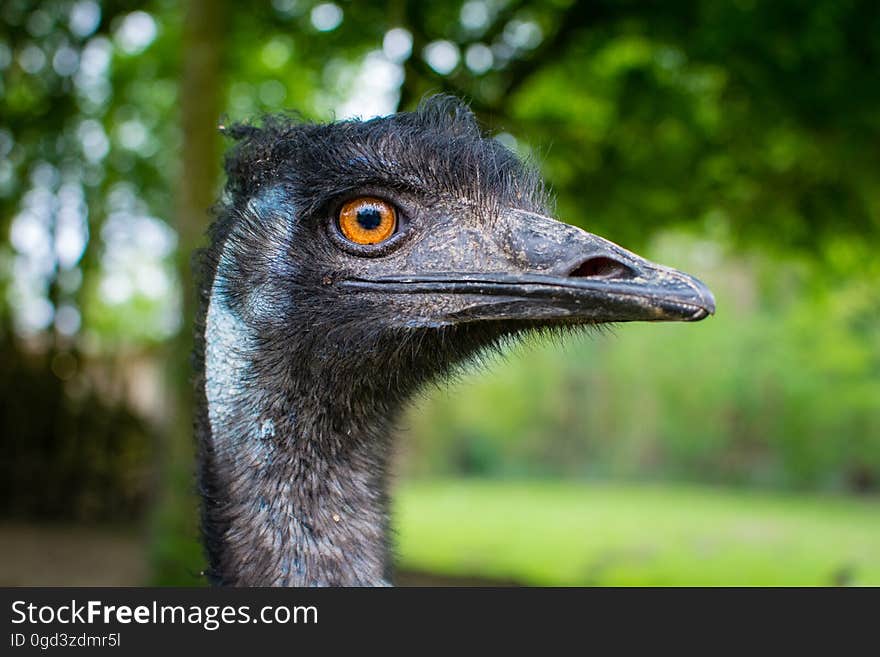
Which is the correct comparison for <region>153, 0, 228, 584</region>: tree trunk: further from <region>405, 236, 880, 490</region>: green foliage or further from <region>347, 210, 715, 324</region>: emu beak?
<region>405, 236, 880, 490</region>: green foliage

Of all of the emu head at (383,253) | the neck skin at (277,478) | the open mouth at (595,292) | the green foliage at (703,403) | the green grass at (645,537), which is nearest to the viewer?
the open mouth at (595,292)

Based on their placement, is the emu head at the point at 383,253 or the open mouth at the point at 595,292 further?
the emu head at the point at 383,253

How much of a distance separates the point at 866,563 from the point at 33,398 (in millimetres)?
8949

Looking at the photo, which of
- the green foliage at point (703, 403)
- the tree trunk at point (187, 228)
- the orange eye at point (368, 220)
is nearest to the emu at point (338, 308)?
the orange eye at point (368, 220)

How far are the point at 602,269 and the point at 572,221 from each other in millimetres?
5682

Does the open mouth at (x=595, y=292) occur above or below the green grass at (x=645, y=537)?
below

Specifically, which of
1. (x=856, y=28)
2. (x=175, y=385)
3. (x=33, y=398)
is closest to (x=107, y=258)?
(x=33, y=398)

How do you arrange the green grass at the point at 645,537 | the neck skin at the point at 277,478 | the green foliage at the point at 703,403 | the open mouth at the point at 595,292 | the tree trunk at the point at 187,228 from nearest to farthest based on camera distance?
the open mouth at the point at 595,292, the neck skin at the point at 277,478, the tree trunk at the point at 187,228, the green grass at the point at 645,537, the green foliage at the point at 703,403

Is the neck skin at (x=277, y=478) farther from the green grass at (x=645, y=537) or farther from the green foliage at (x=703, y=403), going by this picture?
the green foliage at (x=703, y=403)

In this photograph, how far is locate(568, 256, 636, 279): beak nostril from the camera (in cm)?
185

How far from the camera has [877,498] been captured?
12633 millimetres

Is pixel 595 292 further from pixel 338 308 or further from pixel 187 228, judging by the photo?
pixel 187 228

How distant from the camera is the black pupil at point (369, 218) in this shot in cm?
204

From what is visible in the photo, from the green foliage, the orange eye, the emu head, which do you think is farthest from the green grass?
the orange eye
